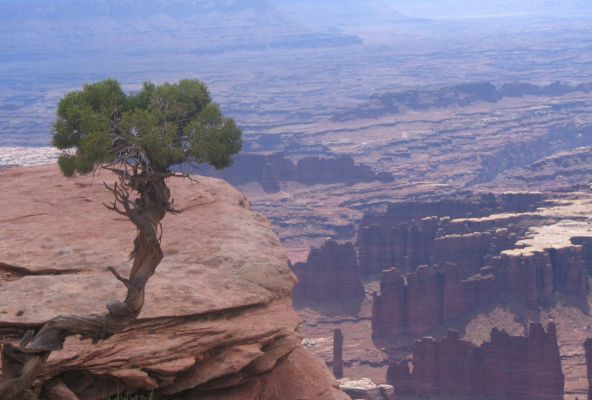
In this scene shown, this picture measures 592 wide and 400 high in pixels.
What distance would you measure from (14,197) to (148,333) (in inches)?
290

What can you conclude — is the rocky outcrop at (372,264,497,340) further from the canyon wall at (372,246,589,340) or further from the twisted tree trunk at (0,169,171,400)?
the twisted tree trunk at (0,169,171,400)

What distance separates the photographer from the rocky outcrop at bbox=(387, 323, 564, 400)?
49.2 metres

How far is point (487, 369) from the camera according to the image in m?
49.7

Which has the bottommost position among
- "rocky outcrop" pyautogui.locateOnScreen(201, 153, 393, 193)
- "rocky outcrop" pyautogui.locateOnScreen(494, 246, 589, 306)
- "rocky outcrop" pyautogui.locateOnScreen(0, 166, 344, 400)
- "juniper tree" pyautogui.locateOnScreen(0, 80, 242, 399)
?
"rocky outcrop" pyautogui.locateOnScreen(201, 153, 393, 193)

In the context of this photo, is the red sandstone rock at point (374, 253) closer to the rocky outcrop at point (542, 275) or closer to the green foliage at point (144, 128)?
the rocky outcrop at point (542, 275)

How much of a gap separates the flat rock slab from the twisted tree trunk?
187cm

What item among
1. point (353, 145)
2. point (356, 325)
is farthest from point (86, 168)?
point (353, 145)

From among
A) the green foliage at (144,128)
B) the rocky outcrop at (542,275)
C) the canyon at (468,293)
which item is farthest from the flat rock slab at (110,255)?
the rocky outcrop at (542,275)

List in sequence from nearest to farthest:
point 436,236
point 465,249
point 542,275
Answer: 1. point 542,275
2. point 465,249
3. point 436,236

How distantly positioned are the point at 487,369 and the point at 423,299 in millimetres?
10609

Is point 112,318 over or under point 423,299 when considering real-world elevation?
over

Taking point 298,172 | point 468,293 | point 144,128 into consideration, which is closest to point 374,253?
point 468,293

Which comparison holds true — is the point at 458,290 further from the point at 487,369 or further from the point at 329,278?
the point at 487,369

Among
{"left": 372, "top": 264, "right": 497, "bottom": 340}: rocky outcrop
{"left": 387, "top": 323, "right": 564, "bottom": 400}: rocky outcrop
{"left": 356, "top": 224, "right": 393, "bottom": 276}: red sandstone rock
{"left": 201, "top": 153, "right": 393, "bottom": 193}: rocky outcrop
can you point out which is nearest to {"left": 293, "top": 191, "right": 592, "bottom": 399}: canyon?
{"left": 372, "top": 264, "right": 497, "bottom": 340}: rocky outcrop
